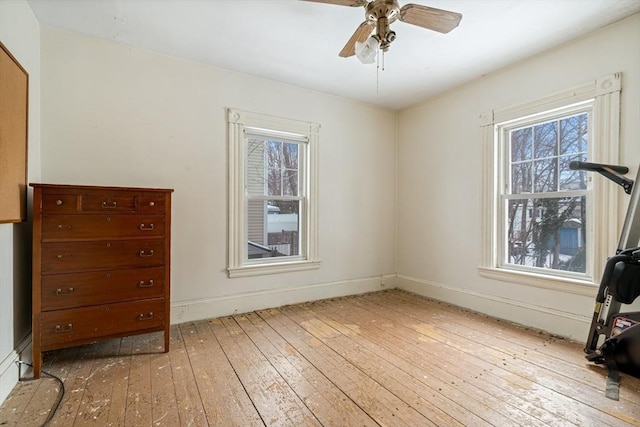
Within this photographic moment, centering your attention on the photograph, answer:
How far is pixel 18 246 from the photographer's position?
6.48 ft

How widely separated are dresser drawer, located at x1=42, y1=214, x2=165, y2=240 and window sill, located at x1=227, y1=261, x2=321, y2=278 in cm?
102

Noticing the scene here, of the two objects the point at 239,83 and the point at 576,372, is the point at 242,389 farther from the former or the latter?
the point at 239,83

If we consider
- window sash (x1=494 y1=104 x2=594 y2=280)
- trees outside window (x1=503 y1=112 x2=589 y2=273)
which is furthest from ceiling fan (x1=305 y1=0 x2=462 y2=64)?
trees outside window (x1=503 y1=112 x2=589 y2=273)

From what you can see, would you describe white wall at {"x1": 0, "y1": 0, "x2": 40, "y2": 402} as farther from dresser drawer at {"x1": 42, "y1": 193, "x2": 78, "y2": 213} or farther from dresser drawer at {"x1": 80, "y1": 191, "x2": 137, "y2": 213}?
dresser drawer at {"x1": 80, "y1": 191, "x2": 137, "y2": 213}

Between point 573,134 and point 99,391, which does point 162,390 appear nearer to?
point 99,391

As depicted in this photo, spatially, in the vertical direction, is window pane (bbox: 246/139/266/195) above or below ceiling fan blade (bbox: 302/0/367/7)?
below

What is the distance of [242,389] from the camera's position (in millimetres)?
1806

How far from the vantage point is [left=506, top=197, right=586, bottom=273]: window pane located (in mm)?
2602

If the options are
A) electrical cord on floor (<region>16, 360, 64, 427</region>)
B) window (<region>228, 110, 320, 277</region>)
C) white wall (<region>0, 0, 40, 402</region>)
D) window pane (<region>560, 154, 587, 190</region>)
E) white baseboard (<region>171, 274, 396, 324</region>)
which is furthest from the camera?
window (<region>228, 110, 320, 277</region>)

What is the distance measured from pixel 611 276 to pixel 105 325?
349 centimetres

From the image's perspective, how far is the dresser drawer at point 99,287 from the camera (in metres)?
1.94

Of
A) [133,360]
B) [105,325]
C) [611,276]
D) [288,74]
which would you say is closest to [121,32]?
[288,74]

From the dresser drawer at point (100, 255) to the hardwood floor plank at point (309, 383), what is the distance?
1070 millimetres

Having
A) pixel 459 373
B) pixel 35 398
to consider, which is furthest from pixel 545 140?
pixel 35 398
